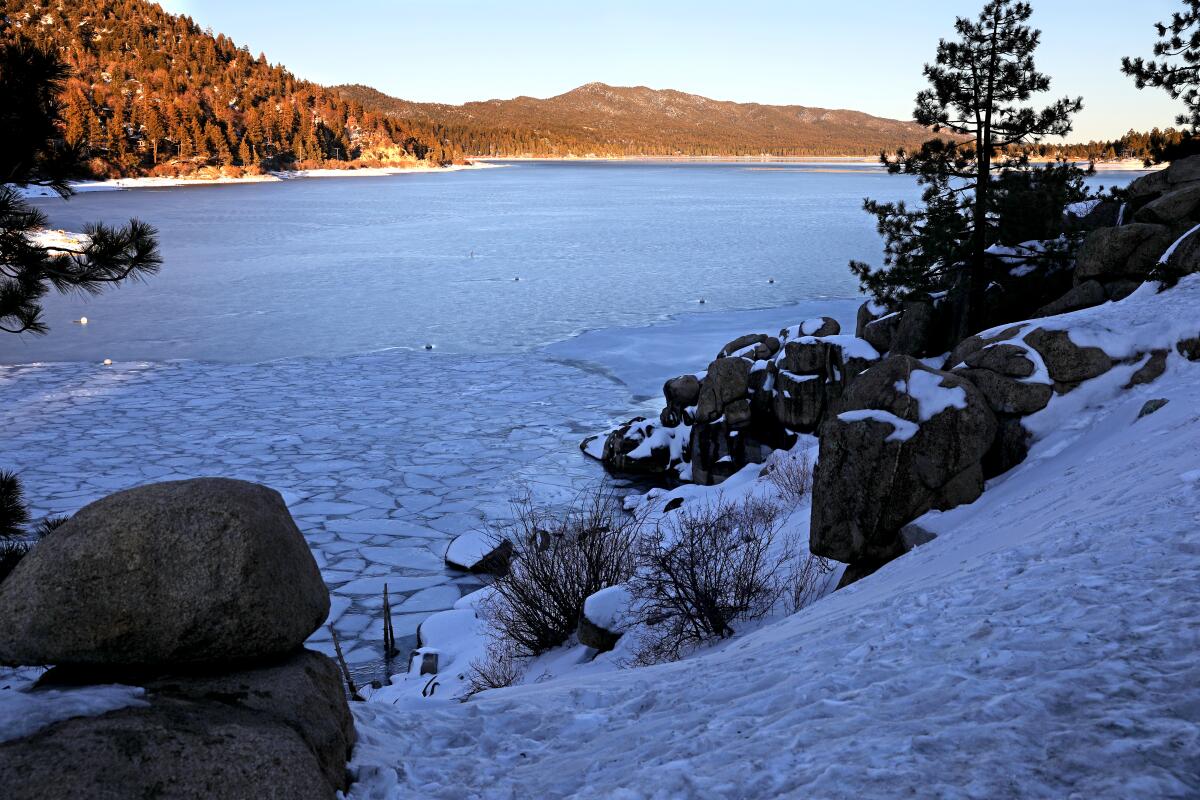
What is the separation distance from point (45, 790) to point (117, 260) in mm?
4793

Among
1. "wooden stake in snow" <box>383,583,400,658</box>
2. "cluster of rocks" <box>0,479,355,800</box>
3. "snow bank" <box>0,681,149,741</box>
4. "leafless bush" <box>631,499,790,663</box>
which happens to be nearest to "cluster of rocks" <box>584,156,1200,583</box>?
"leafless bush" <box>631,499,790,663</box>

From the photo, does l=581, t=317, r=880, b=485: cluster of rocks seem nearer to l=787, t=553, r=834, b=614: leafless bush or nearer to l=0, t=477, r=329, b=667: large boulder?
l=787, t=553, r=834, b=614: leafless bush

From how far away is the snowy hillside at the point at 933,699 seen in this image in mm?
3061

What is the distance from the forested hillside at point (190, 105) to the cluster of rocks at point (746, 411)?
102511 mm

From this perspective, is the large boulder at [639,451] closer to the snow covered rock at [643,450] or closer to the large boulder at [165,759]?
the snow covered rock at [643,450]

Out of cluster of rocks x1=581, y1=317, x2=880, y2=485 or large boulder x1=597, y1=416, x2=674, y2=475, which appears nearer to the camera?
cluster of rocks x1=581, y1=317, x2=880, y2=485

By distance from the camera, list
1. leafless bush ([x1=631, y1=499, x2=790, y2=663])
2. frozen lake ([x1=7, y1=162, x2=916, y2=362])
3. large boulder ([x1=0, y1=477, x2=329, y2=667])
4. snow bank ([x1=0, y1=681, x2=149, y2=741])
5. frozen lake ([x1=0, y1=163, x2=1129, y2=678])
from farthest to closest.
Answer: frozen lake ([x1=7, y1=162, x2=916, y2=362])
frozen lake ([x1=0, y1=163, x2=1129, y2=678])
leafless bush ([x1=631, y1=499, x2=790, y2=663])
large boulder ([x1=0, y1=477, x2=329, y2=667])
snow bank ([x1=0, y1=681, x2=149, y2=741])

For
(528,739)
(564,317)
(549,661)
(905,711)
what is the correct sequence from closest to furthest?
(905,711) < (528,739) < (549,661) < (564,317)

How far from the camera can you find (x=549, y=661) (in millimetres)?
8578

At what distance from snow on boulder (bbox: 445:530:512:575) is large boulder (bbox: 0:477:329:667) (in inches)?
308

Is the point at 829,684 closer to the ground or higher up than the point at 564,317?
higher up

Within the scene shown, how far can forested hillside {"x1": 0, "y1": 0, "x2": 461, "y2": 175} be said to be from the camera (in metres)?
127

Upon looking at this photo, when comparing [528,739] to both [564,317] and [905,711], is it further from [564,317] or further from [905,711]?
[564,317]

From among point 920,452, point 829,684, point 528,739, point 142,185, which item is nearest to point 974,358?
point 920,452
